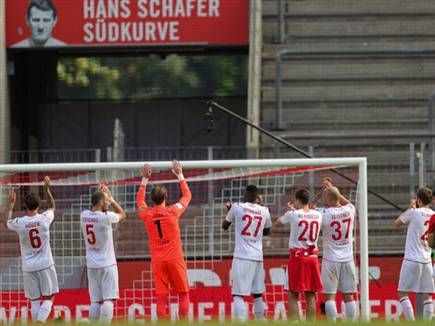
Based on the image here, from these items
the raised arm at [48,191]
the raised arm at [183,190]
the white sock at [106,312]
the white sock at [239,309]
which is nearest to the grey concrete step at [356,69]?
the white sock at [239,309]

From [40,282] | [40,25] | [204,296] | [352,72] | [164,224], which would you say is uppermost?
[40,25]

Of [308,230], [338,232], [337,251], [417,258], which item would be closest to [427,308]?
[417,258]

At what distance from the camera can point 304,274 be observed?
565 inches

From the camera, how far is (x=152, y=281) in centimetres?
1652

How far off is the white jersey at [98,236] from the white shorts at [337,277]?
2.36m

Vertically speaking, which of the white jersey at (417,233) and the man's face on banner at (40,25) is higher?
the man's face on banner at (40,25)

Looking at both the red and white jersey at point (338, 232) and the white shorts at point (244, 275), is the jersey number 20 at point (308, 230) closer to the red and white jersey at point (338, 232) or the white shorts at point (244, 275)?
the red and white jersey at point (338, 232)

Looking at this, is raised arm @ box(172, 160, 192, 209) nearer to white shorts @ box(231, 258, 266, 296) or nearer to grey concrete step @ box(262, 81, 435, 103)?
white shorts @ box(231, 258, 266, 296)

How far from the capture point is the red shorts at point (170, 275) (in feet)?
Answer: 45.3

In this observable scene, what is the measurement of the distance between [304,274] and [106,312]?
2.20 m

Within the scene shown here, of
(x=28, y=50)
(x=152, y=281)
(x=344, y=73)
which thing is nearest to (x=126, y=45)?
(x=28, y=50)

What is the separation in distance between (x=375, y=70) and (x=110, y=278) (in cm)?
775

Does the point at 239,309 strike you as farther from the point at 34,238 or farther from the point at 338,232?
the point at 34,238

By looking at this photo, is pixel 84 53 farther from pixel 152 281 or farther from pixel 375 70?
pixel 152 281
